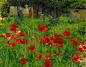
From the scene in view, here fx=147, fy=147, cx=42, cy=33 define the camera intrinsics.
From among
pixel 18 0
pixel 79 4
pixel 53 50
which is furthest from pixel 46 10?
pixel 53 50

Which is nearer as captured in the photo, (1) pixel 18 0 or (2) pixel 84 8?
(2) pixel 84 8

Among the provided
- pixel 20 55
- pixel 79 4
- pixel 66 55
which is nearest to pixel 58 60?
pixel 66 55

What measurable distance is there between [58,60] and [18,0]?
1075cm

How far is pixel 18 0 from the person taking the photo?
12656mm

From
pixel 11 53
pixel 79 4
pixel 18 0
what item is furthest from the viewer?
pixel 18 0

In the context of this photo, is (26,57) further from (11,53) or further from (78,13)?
(78,13)

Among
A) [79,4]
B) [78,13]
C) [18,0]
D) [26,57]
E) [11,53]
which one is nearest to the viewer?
[26,57]

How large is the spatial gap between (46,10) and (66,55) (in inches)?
409

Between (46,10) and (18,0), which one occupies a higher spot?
(18,0)

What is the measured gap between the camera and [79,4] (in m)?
10.3

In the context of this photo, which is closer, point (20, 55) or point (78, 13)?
point (20, 55)

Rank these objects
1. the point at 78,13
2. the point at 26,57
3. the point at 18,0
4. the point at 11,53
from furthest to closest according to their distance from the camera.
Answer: the point at 18,0, the point at 78,13, the point at 11,53, the point at 26,57

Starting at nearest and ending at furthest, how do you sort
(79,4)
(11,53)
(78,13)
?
(11,53) → (79,4) → (78,13)

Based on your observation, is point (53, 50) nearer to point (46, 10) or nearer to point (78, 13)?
point (78, 13)
